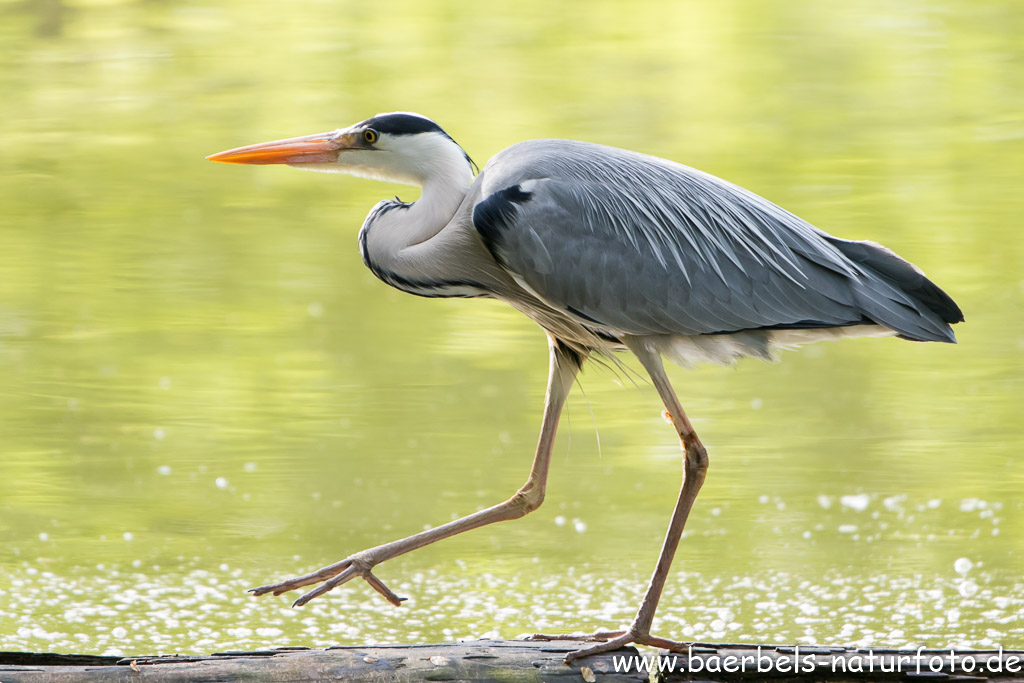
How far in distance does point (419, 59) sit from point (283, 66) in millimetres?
807

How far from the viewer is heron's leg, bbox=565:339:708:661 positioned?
8.26 feet

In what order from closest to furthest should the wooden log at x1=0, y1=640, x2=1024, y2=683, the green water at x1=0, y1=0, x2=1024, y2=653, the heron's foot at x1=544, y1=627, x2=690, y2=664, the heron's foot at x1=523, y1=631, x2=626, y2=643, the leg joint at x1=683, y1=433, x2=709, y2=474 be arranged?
the wooden log at x1=0, y1=640, x2=1024, y2=683, the heron's foot at x1=544, y1=627, x2=690, y2=664, the heron's foot at x1=523, y1=631, x2=626, y2=643, the leg joint at x1=683, y1=433, x2=709, y2=474, the green water at x1=0, y1=0, x2=1024, y2=653

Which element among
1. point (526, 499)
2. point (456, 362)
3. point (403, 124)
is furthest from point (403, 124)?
point (456, 362)

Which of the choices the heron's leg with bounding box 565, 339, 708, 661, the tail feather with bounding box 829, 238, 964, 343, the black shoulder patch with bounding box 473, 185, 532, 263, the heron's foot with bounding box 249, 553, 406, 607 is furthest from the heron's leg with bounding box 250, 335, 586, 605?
the tail feather with bounding box 829, 238, 964, 343

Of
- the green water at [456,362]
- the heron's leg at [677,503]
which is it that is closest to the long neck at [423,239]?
the heron's leg at [677,503]

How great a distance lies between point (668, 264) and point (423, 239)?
507 millimetres

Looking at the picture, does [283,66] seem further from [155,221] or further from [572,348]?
[572,348]

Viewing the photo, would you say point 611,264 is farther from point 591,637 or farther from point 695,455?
point 591,637

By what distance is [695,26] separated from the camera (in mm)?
8664

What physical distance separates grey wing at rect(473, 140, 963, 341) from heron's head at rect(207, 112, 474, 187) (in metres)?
0.10

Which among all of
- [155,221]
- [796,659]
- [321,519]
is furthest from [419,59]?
[796,659]

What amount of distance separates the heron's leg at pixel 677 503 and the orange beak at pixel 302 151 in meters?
0.73

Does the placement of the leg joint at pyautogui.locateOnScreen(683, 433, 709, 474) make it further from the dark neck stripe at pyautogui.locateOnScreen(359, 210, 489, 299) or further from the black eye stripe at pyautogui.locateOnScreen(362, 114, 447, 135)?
the black eye stripe at pyautogui.locateOnScreen(362, 114, 447, 135)

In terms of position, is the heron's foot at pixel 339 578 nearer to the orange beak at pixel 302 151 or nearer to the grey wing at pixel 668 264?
the grey wing at pixel 668 264
